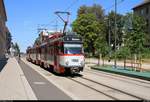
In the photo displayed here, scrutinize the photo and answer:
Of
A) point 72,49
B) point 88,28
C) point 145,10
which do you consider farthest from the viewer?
point 88,28

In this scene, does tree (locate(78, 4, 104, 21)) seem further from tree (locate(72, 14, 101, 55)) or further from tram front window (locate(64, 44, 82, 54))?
tram front window (locate(64, 44, 82, 54))

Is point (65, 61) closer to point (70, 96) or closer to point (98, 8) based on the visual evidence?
point (70, 96)

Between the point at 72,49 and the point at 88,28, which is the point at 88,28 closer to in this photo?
the point at 88,28

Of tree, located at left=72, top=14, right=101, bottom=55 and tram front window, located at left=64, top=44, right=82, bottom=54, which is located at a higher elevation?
tree, located at left=72, top=14, right=101, bottom=55

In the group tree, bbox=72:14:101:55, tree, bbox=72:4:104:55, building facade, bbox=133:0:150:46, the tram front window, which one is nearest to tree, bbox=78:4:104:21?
tree, bbox=72:4:104:55

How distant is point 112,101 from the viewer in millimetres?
15078

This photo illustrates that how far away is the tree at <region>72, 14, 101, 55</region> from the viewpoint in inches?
4146

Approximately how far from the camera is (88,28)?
4213 inches

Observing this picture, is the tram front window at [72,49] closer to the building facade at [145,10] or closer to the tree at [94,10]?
the building facade at [145,10]

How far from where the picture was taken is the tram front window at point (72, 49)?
1175 inches

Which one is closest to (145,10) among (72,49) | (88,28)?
(88,28)

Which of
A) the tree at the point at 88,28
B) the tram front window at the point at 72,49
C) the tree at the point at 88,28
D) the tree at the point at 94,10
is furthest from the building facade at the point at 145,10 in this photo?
the tram front window at the point at 72,49

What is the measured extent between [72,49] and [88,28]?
77.3 m

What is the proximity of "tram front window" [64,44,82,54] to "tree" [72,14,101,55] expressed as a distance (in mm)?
74367
